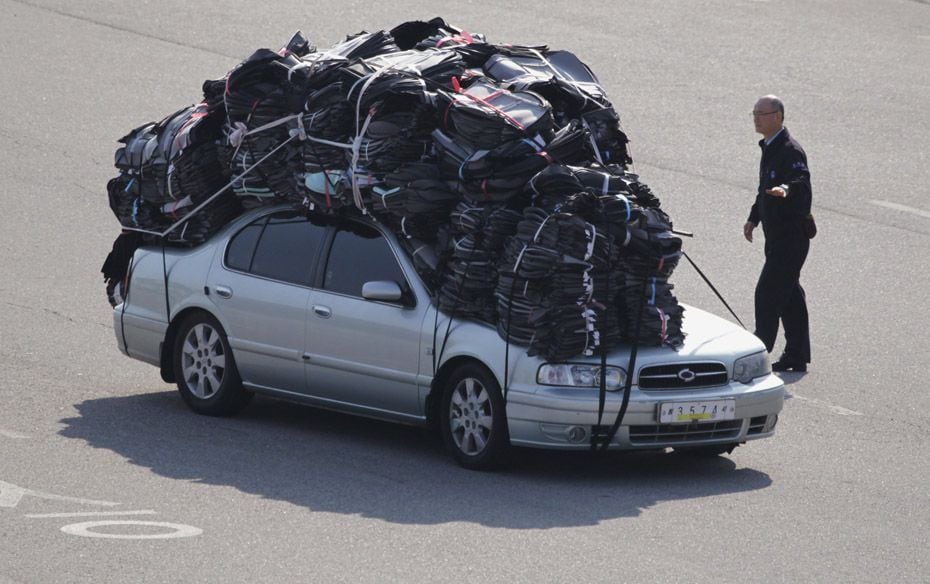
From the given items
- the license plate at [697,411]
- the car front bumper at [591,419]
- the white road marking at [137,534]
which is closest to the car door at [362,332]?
the car front bumper at [591,419]

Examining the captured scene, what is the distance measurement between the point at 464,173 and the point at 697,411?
2001mm

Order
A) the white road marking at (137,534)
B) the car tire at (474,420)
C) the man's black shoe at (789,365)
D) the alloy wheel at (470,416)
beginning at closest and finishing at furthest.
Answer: the white road marking at (137,534), the car tire at (474,420), the alloy wheel at (470,416), the man's black shoe at (789,365)

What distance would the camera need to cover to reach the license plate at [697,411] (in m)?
9.71

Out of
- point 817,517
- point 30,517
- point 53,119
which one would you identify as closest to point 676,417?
point 817,517

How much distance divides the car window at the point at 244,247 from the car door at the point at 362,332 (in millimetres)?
741

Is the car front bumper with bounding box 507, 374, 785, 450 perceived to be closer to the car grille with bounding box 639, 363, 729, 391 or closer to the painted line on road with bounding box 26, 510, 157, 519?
the car grille with bounding box 639, 363, 729, 391

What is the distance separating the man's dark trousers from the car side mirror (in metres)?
3.74

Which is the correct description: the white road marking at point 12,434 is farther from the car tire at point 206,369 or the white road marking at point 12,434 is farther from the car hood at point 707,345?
the car hood at point 707,345

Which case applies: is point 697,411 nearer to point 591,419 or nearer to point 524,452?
point 591,419

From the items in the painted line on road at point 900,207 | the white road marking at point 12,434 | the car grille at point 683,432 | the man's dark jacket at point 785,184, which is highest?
the man's dark jacket at point 785,184

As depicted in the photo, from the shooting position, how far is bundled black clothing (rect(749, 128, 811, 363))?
12828 mm

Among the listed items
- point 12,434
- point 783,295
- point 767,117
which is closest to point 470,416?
point 12,434

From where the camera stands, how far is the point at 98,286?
49.9 ft

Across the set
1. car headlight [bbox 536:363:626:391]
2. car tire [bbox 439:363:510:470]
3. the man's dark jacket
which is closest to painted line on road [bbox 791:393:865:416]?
the man's dark jacket
